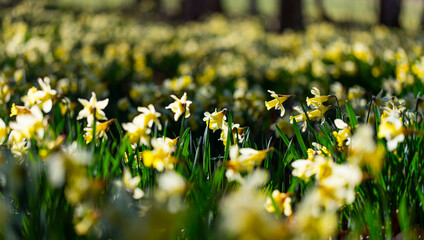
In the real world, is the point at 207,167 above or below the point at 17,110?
below

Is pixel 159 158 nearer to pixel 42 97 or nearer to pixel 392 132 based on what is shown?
pixel 392 132

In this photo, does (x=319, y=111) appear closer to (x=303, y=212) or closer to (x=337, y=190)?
(x=337, y=190)

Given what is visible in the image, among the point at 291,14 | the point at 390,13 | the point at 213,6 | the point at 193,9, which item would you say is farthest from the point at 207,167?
the point at 213,6

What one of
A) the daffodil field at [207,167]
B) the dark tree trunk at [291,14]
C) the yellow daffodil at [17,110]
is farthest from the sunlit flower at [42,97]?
the dark tree trunk at [291,14]

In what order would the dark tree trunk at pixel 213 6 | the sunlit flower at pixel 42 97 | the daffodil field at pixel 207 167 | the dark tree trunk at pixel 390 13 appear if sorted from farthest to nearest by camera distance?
the dark tree trunk at pixel 213 6, the dark tree trunk at pixel 390 13, the sunlit flower at pixel 42 97, the daffodil field at pixel 207 167

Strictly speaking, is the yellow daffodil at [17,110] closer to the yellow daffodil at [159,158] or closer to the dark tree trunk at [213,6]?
the yellow daffodil at [159,158]

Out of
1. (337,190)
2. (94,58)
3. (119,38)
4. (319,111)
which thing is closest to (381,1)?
(119,38)

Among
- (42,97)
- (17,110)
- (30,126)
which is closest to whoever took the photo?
(30,126)
